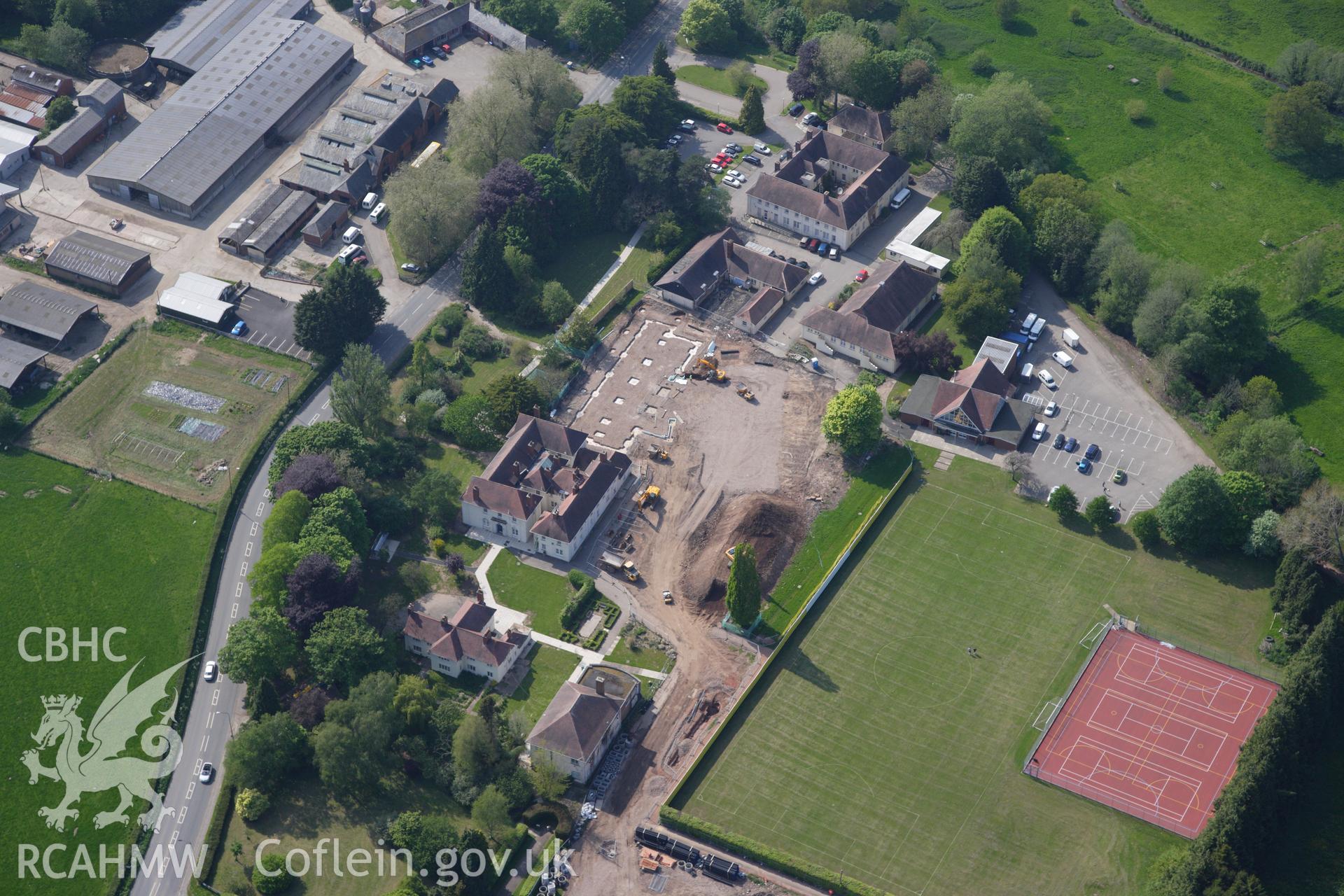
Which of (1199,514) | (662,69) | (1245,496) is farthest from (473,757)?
(662,69)

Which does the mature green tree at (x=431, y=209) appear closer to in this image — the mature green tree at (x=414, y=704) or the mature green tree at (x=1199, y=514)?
the mature green tree at (x=414, y=704)

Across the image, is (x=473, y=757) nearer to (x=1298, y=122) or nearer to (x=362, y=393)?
(x=362, y=393)

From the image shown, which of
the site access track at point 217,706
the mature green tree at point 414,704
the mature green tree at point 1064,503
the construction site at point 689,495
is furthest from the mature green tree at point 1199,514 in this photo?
the site access track at point 217,706

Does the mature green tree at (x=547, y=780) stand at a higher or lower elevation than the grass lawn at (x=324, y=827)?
higher

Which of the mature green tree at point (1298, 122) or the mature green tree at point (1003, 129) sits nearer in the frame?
the mature green tree at point (1003, 129)

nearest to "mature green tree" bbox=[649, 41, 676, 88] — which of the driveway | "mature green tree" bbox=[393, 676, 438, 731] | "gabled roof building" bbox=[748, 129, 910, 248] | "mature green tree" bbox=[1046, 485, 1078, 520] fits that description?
"gabled roof building" bbox=[748, 129, 910, 248]

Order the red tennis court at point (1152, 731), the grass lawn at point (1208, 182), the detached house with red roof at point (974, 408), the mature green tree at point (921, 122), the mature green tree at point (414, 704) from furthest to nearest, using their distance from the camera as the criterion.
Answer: the mature green tree at point (921, 122)
the grass lawn at point (1208, 182)
the detached house with red roof at point (974, 408)
the mature green tree at point (414, 704)
the red tennis court at point (1152, 731)
